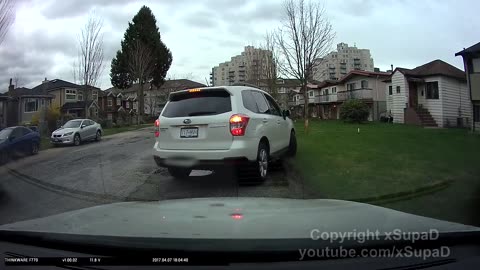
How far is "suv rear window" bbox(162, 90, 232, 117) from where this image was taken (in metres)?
7.31

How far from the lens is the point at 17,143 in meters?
15.3

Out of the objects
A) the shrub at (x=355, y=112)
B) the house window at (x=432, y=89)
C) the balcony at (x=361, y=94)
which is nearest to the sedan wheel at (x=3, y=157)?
the shrub at (x=355, y=112)

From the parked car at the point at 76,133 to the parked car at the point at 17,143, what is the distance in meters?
2.59

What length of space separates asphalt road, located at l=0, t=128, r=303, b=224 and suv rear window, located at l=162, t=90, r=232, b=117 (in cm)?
137

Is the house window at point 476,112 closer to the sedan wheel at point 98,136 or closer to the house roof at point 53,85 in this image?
the sedan wheel at point 98,136

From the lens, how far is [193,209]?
3.69 metres

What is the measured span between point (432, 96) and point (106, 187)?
3215 centimetres

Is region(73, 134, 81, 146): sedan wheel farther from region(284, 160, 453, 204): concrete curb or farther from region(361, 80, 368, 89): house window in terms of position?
region(361, 80, 368, 89): house window

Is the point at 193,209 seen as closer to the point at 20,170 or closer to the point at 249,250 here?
the point at 249,250

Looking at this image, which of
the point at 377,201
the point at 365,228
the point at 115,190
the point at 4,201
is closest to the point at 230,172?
the point at 115,190

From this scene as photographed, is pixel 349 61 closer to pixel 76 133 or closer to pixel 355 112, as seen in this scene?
pixel 355 112

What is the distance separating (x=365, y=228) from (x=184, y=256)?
121 centimetres

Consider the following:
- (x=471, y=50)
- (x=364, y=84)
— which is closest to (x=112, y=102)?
(x=364, y=84)

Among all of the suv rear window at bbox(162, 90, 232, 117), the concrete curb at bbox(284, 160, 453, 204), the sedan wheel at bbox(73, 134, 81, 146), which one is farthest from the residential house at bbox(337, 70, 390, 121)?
the suv rear window at bbox(162, 90, 232, 117)
